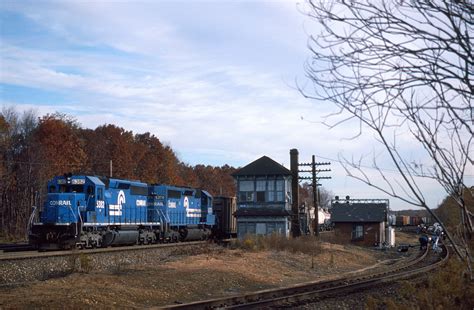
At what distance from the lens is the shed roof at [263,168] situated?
47.1m

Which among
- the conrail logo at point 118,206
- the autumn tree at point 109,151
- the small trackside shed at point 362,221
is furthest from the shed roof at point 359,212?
the autumn tree at point 109,151

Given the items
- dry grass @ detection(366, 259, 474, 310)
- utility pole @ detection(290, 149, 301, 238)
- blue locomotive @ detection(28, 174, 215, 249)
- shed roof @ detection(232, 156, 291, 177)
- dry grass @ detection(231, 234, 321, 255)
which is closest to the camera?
dry grass @ detection(366, 259, 474, 310)

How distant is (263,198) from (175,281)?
30108mm

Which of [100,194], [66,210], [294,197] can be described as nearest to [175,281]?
[66,210]

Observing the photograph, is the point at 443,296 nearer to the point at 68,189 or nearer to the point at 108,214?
the point at 108,214

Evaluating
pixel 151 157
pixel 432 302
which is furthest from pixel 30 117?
pixel 432 302

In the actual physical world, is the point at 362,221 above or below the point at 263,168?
below

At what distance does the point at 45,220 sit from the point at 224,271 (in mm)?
12231

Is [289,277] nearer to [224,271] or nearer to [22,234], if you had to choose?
[224,271]

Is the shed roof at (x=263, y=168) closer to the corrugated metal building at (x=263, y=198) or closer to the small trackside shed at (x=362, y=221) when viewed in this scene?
the corrugated metal building at (x=263, y=198)

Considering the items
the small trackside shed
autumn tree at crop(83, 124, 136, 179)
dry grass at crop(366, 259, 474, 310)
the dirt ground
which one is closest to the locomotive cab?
the dirt ground

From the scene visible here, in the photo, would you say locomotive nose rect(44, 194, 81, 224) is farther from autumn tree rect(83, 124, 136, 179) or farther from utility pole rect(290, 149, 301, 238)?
autumn tree rect(83, 124, 136, 179)

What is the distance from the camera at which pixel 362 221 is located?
2192 inches

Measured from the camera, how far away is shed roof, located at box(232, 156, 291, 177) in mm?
47094
